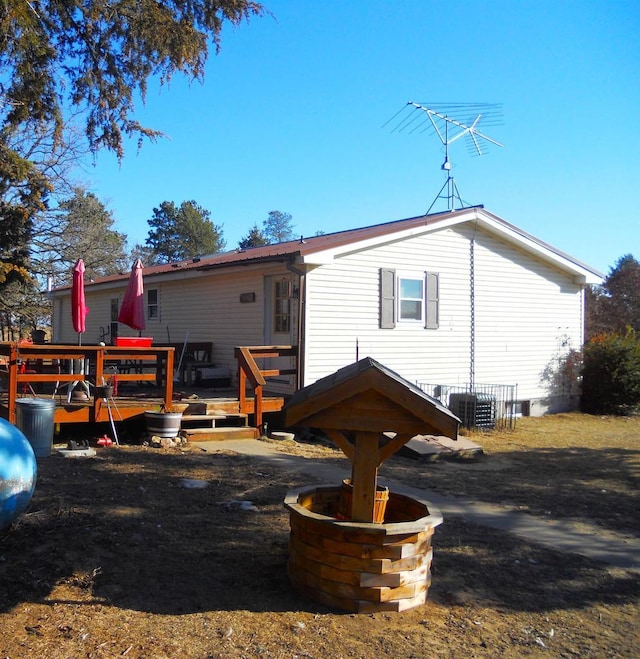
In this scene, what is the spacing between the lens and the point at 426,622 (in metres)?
3.91

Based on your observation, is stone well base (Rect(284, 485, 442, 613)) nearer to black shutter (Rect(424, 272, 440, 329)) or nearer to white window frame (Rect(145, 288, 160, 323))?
black shutter (Rect(424, 272, 440, 329))

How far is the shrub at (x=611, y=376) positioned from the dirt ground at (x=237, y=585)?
9.27 meters

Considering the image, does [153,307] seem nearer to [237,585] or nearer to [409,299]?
[409,299]

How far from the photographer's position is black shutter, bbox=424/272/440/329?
13.5 m

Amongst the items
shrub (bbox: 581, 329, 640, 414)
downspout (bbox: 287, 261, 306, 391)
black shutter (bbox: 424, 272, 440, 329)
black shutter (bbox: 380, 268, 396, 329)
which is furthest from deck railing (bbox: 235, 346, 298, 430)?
shrub (bbox: 581, 329, 640, 414)

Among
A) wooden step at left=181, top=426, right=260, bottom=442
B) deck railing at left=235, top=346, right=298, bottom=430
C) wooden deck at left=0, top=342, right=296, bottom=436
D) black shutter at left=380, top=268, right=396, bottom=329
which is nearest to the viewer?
wooden deck at left=0, top=342, right=296, bottom=436

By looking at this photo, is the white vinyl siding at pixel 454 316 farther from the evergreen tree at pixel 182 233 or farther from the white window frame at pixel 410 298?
the evergreen tree at pixel 182 233

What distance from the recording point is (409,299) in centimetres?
1328

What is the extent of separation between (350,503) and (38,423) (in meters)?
5.40

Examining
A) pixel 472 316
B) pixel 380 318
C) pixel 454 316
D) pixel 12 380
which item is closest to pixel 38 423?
pixel 12 380

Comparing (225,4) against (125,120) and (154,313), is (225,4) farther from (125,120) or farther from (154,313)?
(154,313)

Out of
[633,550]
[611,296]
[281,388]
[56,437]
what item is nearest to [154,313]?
[281,388]

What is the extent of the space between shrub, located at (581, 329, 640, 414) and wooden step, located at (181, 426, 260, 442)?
9.87 m

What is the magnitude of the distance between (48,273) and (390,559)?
77.5 ft
